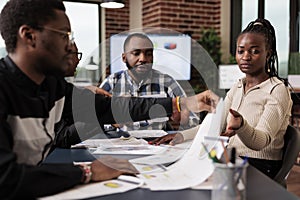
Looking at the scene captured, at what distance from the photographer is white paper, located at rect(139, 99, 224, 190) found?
87 cm

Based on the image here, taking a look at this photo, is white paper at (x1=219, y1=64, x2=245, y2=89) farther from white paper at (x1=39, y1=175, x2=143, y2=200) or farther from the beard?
white paper at (x1=39, y1=175, x2=143, y2=200)

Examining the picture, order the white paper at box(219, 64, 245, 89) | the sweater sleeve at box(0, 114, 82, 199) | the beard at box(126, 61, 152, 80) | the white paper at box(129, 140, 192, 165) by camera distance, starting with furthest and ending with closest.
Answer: the white paper at box(219, 64, 245, 89) → the beard at box(126, 61, 152, 80) → the white paper at box(129, 140, 192, 165) → the sweater sleeve at box(0, 114, 82, 199)

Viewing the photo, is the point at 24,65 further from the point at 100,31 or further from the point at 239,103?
the point at 100,31

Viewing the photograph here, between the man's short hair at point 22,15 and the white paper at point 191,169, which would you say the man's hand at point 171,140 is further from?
the man's short hair at point 22,15

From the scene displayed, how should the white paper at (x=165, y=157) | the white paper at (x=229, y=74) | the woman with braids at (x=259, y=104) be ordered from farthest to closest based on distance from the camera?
the white paper at (x=229, y=74), the woman with braids at (x=259, y=104), the white paper at (x=165, y=157)

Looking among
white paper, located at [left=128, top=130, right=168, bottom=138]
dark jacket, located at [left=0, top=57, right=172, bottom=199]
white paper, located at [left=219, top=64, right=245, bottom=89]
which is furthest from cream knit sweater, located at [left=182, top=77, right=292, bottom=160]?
white paper, located at [left=219, top=64, right=245, bottom=89]

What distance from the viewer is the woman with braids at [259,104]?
135 cm

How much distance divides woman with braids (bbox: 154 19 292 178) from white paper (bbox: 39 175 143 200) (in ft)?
1.60

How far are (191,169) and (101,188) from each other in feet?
0.88

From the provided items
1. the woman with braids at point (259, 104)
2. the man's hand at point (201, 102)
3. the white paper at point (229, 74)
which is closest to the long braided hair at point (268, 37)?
the woman with braids at point (259, 104)

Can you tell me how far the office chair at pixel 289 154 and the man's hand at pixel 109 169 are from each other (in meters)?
0.57

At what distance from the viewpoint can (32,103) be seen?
0.88 metres

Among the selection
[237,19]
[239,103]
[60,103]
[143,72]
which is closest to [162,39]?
[237,19]

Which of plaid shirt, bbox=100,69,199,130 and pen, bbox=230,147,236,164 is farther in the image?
plaid shirt, bbox=100,69,199,130
